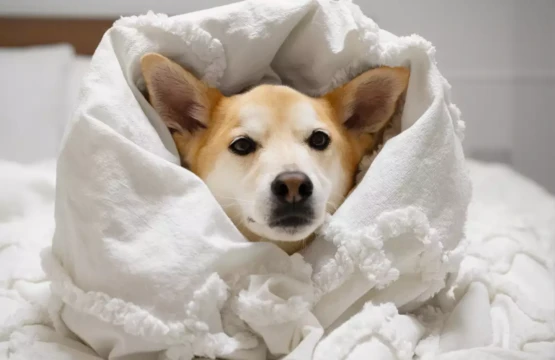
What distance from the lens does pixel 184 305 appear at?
0.71 m

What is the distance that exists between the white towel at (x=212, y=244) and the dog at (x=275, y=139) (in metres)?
0.04

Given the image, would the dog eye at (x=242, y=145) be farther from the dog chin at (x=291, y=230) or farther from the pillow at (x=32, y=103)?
the pillow at (x=32, y=103)

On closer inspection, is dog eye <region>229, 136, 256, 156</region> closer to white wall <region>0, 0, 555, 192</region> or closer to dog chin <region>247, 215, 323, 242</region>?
dog chin <region>247, 215, 323, 242</region>

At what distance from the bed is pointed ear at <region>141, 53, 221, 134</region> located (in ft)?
0.44

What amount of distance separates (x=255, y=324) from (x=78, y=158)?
36 cm

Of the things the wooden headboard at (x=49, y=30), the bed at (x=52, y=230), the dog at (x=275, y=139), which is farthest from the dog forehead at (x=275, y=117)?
the wooden headboard at (x=49, y=30)

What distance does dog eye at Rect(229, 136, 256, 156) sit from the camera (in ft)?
3.04

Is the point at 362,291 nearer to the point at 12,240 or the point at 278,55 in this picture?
the point at 278,55

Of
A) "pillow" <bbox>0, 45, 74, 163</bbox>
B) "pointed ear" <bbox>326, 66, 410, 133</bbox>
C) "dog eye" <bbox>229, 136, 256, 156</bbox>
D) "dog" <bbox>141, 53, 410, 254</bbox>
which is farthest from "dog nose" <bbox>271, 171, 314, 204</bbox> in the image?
"pillow" <bbox>0, 45, 74, 163</bbox>

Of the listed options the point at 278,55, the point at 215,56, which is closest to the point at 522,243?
the point at 278,55

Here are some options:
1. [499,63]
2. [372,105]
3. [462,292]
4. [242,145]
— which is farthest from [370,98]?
[499,63]

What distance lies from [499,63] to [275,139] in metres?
1.96

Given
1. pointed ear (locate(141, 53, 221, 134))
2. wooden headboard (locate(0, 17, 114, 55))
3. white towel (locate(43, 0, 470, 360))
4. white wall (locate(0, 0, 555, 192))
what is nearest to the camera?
white towel (locate(43, 0, 470, 360))

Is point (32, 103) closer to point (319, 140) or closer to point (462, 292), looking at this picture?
point (319, 140)
